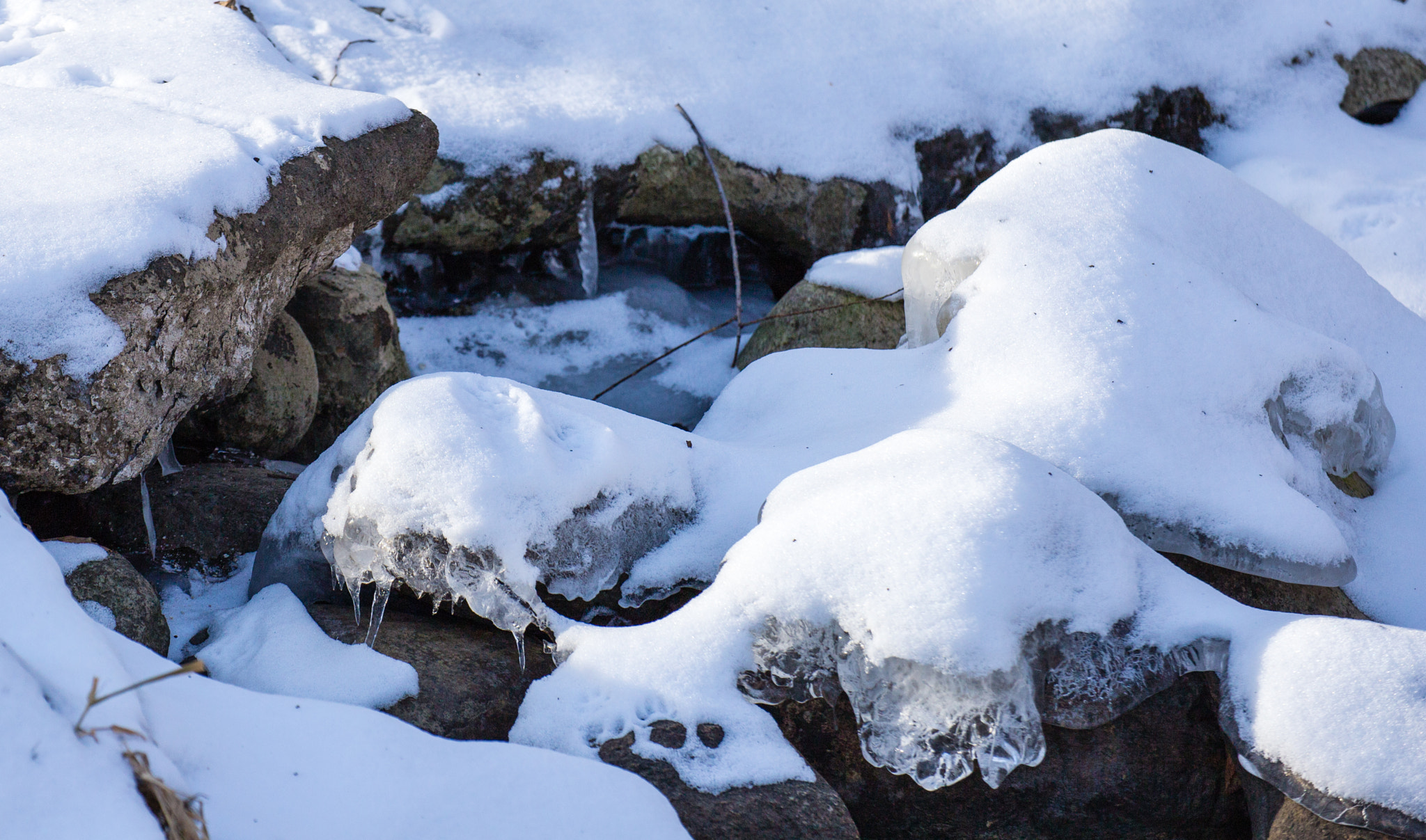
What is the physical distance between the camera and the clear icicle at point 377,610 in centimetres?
231

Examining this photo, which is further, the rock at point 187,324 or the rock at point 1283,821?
the rock at point 187,324

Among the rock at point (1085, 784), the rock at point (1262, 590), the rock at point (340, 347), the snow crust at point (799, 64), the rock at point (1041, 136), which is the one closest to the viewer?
the rock at point (1085, 784)

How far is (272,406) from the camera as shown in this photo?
10.5 feet

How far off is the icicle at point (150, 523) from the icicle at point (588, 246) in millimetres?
2324

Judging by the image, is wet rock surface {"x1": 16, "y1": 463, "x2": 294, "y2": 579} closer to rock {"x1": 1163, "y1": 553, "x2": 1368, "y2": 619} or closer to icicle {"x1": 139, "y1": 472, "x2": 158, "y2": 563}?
icicle {"x1": 139, "y1": 472, "x2": 158, "y2": 563}

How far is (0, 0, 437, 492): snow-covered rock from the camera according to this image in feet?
6.71

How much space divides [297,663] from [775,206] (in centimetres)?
327

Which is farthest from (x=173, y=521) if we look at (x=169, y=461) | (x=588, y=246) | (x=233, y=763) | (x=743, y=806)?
(x=588, y=246)

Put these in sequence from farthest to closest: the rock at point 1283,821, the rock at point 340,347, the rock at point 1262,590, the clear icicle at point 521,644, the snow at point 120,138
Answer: the rock at point 340,347 → the rock at point 1262,590 → the clear icicle at point 521,644 → the snow at point 120,138 → the rock at point 1283,821

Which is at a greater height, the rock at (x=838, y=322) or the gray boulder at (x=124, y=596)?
the gray boulder at (x=124, y=596)

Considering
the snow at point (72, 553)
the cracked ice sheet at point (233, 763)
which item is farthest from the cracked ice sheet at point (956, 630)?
the snow at point (72, 553)

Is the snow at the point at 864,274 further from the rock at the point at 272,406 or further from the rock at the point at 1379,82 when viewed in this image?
the rock at the point at 1379,82

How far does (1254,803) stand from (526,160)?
356 cm

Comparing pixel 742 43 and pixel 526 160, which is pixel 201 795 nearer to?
pixel 526 160
